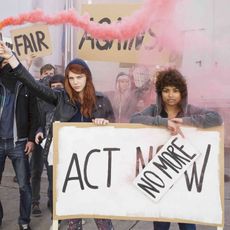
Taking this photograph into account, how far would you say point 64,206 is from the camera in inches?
108

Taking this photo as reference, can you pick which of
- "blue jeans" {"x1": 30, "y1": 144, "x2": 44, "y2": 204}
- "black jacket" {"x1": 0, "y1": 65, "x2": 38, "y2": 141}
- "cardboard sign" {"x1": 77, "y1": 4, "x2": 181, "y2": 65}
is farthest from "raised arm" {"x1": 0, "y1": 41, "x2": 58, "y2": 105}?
"blue jeans" {"x1": 30, "y1": 144, "x2": 44, "y2": 204}

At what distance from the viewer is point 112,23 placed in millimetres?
3781

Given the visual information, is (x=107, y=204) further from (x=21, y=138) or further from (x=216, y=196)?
(x=21, y=138)

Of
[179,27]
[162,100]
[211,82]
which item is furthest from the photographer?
[211,82]

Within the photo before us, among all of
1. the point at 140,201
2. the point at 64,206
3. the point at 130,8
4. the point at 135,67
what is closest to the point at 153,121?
the point at 140,201

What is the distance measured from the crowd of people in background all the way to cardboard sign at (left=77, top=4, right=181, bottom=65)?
46 cm

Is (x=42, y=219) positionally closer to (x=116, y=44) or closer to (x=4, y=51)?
(x=116, y=44)

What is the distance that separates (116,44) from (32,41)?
100cm

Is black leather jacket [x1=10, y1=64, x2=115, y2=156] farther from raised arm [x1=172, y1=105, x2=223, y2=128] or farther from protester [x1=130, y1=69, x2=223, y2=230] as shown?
raised arm [x1=172, y1=105, x2=223, y2=128]

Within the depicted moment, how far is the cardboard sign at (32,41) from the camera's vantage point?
4266 mm

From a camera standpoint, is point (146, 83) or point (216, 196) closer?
point (216, 196)

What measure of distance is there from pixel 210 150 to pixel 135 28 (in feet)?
4.71

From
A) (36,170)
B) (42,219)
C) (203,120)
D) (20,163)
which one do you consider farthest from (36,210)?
(203,120)

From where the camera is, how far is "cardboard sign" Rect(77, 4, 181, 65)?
381cm
